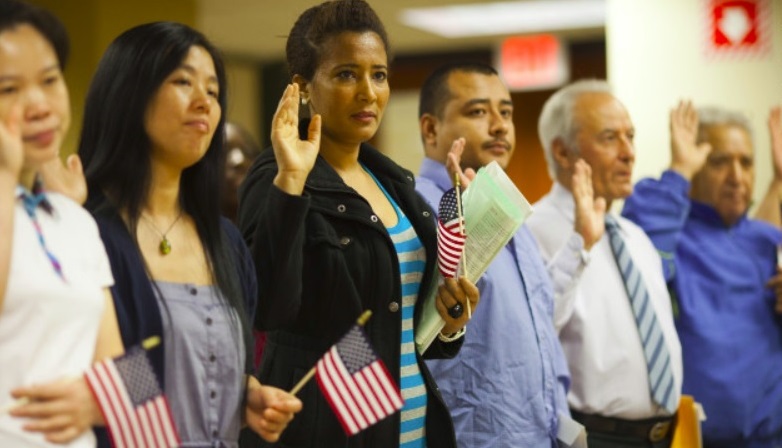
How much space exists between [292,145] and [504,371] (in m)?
0.96

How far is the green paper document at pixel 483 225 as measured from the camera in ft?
8.55

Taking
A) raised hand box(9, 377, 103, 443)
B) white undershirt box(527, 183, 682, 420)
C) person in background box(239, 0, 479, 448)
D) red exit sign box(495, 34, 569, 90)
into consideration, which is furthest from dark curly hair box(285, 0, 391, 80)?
red exit sign box(495, 34, 569, 90)

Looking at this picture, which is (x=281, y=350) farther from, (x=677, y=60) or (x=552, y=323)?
(x=677, y=60)

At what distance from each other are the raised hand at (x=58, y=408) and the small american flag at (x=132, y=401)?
21mm

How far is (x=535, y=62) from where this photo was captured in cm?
1062

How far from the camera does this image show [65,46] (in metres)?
1.94

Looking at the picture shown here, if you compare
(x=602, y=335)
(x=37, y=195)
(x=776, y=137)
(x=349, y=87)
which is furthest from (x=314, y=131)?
Answer: (x=776, y=137)

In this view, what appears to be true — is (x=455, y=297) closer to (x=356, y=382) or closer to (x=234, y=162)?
(x=356, y=382)

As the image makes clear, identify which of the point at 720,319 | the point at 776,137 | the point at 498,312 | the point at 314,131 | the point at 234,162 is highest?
the point at 314,131

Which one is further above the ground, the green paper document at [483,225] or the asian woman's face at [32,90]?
the asian woman's face at [32,90]

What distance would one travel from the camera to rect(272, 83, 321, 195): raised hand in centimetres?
234

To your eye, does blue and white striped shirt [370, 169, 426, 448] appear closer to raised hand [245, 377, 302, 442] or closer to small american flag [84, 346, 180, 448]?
raised hand [245, 377, 302, 442]

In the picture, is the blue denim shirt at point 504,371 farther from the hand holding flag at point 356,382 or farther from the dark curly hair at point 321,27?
the hand holding flag at point 356,382

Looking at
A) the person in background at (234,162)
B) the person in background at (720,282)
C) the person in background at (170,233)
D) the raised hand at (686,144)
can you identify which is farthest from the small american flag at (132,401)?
the raised hand at (686,144)
